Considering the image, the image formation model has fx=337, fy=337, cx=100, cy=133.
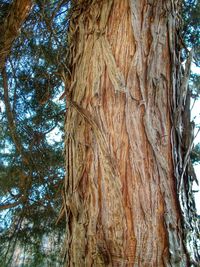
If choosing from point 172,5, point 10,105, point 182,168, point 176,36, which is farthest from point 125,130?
point 10,105

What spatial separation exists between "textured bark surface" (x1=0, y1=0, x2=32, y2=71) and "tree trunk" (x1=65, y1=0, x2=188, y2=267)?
0.68m

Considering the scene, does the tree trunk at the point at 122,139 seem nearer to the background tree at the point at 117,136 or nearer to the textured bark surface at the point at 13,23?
the background tree at the point at 117,136

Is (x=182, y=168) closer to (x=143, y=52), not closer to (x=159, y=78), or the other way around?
(x=159, y=78)

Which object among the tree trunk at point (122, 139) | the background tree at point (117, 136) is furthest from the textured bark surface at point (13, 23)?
the tree trunk at point (122, 139)

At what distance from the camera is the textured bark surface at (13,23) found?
2006mm

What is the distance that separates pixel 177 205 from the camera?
3.65 ft

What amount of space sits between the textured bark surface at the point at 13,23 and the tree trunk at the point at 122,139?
26.9 inches

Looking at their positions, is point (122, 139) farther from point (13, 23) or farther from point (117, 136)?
point (13, 23)

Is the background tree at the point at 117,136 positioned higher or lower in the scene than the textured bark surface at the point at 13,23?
lower

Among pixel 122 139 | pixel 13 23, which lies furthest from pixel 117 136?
pixel 13 23

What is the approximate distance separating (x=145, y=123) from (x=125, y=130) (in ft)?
0.25

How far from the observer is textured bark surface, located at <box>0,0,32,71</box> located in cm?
201

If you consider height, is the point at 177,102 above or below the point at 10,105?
below

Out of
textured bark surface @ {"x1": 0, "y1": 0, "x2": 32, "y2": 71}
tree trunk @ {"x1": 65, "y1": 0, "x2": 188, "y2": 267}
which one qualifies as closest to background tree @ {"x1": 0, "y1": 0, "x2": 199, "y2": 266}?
tree trunk @ {"x1": 65, "y1": 0, "x2": 188, "y2": 267}
